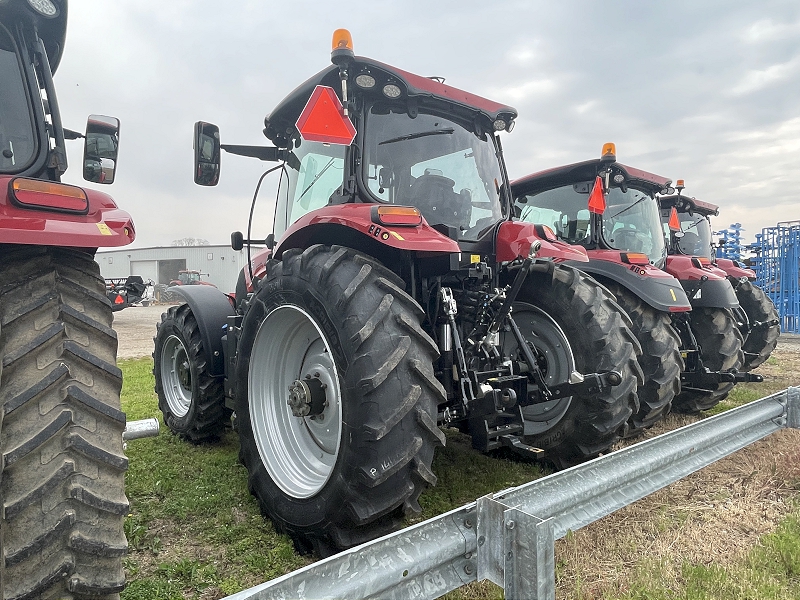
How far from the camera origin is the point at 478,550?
4.94 feet

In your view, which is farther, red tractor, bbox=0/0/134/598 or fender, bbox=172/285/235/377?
fender, bbox=172/285/235/377

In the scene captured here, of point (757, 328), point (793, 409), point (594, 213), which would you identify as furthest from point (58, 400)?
point (757, 328)

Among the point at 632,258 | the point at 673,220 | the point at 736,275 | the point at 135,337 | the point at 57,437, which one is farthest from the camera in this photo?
the point at 135,337

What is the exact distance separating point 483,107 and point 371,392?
2.05 meters

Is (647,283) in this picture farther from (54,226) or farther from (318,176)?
(54,226)

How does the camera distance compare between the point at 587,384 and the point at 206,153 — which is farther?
the point at 206,153

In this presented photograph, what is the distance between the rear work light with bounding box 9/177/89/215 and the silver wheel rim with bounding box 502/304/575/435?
Result: 8.25 feet

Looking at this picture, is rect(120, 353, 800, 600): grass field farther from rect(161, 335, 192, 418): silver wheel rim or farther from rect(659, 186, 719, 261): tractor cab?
rect(659, 186, 719, 261): tractor cab

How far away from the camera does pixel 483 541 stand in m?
1.50

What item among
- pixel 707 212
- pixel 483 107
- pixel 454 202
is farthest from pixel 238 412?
pixel 707 212

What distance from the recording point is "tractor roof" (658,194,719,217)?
306 inches

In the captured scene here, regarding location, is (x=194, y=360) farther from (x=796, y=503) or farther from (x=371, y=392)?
(x=796, y=503)

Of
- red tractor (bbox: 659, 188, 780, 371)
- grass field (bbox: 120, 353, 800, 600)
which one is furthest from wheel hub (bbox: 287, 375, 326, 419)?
red tractor (bbox: 659, 188, 780, 371)

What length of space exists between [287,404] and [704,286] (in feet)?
15.3
